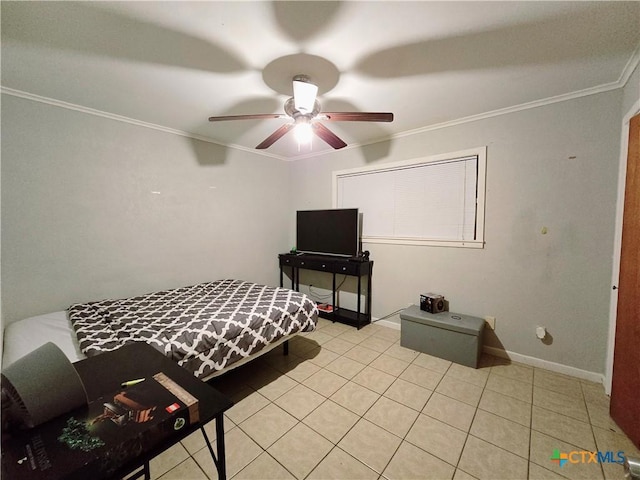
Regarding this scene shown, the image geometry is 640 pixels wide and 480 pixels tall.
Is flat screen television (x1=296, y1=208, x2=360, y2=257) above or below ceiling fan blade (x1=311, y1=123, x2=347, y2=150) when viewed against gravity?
below

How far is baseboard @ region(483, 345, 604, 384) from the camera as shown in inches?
81.3

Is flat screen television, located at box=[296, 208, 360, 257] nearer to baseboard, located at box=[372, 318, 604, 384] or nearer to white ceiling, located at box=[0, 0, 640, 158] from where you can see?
white ceiling, located at box=[0, 0, 640, 158]

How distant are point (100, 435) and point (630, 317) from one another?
104 inches

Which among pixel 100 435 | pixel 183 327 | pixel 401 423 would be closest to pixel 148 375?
pixel 100 435

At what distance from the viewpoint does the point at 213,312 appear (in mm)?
2006

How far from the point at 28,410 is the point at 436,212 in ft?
10.1

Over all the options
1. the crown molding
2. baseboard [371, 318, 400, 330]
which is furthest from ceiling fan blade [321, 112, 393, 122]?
baseboard [371, 318, 400, 330]

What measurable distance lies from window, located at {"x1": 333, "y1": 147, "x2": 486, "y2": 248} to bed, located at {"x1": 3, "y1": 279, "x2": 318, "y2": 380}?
1.48 m

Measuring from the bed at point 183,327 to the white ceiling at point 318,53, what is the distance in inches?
69.8

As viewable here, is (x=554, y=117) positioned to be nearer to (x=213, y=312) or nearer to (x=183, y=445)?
(x=213, y=312)

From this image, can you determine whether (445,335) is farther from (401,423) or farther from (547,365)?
(401,423)

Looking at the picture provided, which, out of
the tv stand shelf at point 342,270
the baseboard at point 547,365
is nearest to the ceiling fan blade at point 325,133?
the tv stand shelf at point 342,270

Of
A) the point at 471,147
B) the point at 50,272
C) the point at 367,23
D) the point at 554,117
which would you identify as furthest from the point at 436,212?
the point at 50,272

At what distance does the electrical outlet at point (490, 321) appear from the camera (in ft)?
8.06
